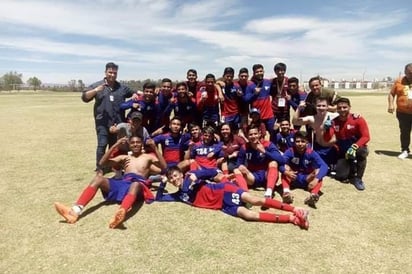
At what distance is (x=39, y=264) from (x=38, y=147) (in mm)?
8251

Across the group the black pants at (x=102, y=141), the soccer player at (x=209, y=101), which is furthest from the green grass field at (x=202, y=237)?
the soccer player at (x=209, y=101)

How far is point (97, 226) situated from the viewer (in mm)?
5230

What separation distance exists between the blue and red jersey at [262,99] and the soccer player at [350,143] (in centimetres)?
159

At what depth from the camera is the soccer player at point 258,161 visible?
21.9 ft

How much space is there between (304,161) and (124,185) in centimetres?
342

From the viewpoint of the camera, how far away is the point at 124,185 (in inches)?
239

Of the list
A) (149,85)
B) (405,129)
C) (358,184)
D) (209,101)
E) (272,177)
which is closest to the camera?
(272,177)

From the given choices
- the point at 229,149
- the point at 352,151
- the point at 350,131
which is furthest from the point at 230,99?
the point at 352,151

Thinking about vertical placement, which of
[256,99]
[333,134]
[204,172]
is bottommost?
[204,172]

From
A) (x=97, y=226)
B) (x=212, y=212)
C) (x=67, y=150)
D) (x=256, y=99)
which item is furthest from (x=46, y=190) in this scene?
(x=256, y=99)

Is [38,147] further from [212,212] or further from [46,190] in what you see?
[212,212]

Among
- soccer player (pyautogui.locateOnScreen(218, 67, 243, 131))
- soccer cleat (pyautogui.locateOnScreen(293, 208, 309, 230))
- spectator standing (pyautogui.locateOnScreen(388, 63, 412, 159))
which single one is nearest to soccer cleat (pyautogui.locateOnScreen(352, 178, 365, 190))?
soccer cleat (pyautogui.locateOnScreen(293, 208, 309, 230))

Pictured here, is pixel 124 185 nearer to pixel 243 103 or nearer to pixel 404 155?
pixel 243 103

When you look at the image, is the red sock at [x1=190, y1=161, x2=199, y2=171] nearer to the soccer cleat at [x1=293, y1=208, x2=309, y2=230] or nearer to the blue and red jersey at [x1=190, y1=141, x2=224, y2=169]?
the blue and red jersey at [x1=190, y1=141, x2=224, y2=169]
